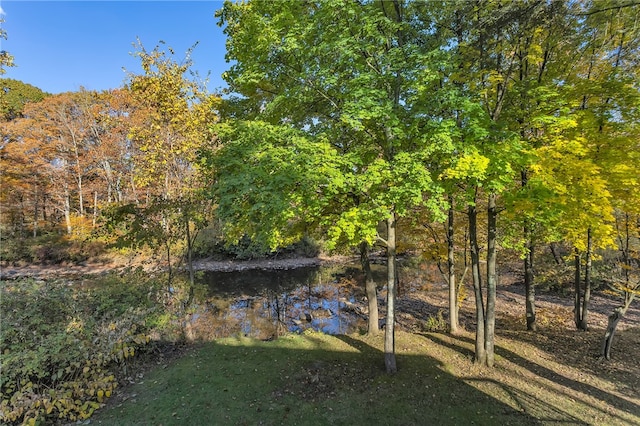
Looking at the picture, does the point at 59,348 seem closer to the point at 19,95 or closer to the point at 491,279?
the point at 491,279

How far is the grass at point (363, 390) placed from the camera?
541 cm

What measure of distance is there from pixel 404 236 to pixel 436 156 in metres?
6.35

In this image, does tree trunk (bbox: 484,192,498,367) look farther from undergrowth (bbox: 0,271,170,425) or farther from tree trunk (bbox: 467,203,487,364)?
undergrowth (bbox: 0,271,170,425)

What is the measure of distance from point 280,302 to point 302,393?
9.87 meters

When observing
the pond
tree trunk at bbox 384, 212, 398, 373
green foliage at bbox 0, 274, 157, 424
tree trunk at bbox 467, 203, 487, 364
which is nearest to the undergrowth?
green foliage at bbox 0, 274, 157, 424

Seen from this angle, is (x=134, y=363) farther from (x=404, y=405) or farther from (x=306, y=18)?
(x=306, y=18)

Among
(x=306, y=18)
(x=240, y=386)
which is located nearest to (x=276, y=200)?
(x=240, y=386)

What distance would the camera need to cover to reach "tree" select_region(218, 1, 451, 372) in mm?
5953

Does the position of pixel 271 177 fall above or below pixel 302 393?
above

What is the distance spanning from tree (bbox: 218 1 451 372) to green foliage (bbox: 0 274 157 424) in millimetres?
5121

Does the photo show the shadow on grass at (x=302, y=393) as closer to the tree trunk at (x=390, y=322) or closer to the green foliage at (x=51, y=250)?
the tree trunk at (x=390, y=322)

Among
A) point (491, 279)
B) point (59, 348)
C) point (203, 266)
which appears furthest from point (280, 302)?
point (203, 266)

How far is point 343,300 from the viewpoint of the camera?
52.3ft

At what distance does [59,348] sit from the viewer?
524 cm
